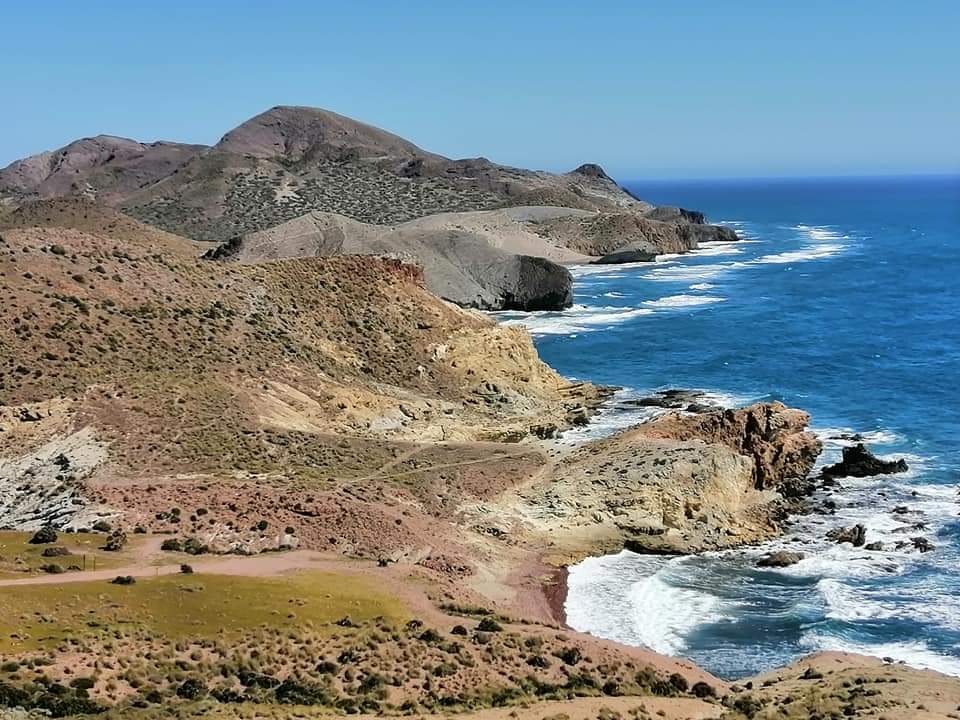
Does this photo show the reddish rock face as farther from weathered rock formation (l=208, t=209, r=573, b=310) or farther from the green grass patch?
weathered rock formation (l=208, t=209, r=573, b=310)

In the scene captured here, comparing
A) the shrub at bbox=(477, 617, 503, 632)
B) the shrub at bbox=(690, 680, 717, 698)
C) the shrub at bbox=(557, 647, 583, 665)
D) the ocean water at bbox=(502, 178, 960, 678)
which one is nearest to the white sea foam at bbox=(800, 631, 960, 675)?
the ocean water at bbox=(502, 178, 960, 678)

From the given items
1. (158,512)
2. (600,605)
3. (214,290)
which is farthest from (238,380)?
(600,605)

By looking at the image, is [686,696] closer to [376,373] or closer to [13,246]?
[376,373]

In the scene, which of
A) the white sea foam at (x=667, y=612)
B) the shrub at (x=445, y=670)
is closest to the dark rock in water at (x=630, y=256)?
the white sea foam at (x=667, y=612)

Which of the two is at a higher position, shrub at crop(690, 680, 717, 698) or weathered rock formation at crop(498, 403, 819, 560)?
weathered rock formation at crop(498, 403, 819, 560)

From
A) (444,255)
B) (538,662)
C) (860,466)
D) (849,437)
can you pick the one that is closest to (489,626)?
(538,662)

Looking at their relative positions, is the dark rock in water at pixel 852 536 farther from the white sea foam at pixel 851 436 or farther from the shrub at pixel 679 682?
the shrub at pixel 679 682

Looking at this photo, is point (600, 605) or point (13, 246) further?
point (13, 246)

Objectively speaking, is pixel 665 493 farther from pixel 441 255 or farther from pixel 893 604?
pixel 441 255
